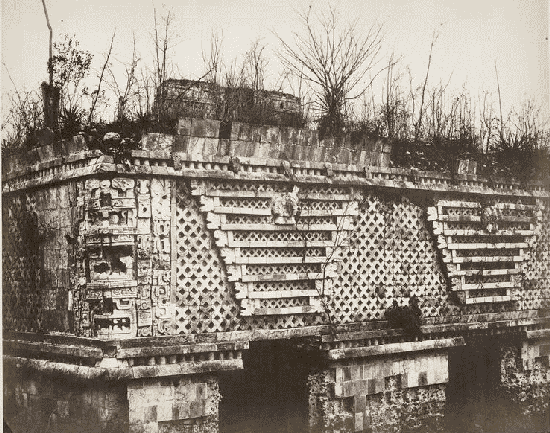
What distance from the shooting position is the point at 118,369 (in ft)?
28.6

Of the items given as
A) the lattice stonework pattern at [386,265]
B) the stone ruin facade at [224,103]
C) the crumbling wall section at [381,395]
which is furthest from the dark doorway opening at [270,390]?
the stone ruin facade at [224,103]

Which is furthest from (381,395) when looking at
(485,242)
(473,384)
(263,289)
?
(485,242)

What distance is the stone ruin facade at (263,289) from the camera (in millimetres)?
8992

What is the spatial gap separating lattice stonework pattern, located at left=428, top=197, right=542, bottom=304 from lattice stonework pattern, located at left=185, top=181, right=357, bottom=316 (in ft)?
6.33

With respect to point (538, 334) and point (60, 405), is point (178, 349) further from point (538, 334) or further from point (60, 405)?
point (538, 334)

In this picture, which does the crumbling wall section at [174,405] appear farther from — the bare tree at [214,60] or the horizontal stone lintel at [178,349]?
the bare tree at [214,60]

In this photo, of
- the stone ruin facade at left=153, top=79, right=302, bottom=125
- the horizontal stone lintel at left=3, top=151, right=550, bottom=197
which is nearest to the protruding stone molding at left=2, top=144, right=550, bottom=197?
the horizontal stone lintel at left=3, top=151, right=550, bottom=197

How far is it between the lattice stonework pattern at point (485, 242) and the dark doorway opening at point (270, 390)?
9.86 ft

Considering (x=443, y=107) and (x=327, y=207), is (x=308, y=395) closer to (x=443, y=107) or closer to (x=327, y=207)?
(x=327, y=207)

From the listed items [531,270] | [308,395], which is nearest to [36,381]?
[308,395]

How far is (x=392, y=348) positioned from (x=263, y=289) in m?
2.23

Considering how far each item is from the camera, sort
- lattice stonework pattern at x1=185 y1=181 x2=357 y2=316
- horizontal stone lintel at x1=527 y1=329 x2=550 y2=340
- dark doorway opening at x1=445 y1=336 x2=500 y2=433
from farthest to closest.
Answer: horizontal stone lintel at x1=527 y1=329 x2=550 y2=340
dark doorway opening at x1=445 y1=336 x2=500 y2=433
lattice stonework pattern at x1=185 y1=181 x2=357 y2=316

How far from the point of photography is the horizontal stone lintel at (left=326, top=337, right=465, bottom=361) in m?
10.4

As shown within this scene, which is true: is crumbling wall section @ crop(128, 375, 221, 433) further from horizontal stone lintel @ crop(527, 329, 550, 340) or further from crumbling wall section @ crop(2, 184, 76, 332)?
horizontal stone lintel @ crop(527, 329, 550, 340)
